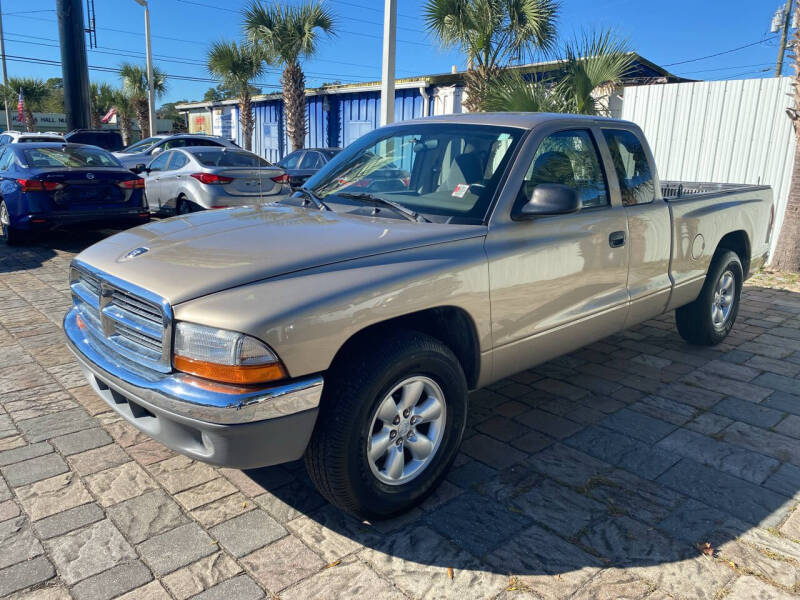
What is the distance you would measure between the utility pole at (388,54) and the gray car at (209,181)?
6.35ft

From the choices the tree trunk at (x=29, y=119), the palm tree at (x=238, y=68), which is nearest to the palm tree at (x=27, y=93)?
the tree trunk at (x=29, y=119)

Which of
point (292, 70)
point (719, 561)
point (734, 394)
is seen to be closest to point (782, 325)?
point (734, 394)

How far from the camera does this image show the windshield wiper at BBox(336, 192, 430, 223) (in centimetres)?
330

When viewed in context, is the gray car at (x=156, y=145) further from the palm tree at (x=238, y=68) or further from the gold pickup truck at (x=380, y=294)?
the gold pickup truck at (x=380, y=294)

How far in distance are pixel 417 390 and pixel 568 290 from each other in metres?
1.24

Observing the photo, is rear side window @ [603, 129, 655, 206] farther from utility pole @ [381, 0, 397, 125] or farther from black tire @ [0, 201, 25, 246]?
black tire @ [0, 201, 25, 246]

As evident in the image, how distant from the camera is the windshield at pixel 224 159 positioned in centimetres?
984

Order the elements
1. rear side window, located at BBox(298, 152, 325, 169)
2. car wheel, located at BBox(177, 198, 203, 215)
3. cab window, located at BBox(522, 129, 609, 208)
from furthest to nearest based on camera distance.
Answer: rear side window, located at BBox(298, 152, 325, 169) → car wheel, located at BBox(177, 198, 203, 215) → cab window, located at BBox(522, 129, 609, 208)

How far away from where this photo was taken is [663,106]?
10031 mm

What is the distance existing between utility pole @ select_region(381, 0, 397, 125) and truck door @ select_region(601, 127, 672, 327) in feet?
15.8

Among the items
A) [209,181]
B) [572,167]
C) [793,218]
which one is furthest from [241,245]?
[793,218]

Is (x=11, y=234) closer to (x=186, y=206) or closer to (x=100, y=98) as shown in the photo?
(x=186, y=206)

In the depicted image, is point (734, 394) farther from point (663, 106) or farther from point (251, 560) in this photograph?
point (663, 106)

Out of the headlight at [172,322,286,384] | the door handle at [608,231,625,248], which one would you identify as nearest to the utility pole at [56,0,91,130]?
the door handle at [608,231,625,248]
